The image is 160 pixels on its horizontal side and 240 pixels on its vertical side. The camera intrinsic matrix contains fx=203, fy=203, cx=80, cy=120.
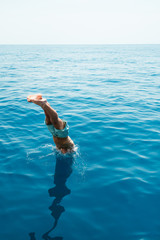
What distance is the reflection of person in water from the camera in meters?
6.12

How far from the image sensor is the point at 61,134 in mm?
8680

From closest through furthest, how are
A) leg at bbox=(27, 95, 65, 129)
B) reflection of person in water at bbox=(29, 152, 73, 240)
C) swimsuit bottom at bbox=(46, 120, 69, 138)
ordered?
reflection of person in water at bbox=(29, 152, 73, 240) < leg at bbox=(27, 95, 65, 129) < swimsuit bottom at bbox=(46, 120, 69, 138)

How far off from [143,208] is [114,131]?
584 centimetres

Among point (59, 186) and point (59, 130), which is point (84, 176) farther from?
point (59, 130)

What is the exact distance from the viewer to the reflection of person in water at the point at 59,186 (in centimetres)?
612

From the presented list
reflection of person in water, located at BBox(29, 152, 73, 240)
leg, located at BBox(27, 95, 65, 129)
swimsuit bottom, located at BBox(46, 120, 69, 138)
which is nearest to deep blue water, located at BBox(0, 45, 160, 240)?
reflection of person in water, located at BBox(29, 152, 73, 240)

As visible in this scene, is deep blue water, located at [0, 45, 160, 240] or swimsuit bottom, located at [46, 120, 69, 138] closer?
deep blue water, located at [0, 45, 160, 240]

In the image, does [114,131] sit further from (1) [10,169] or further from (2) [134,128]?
(1) [10,169]

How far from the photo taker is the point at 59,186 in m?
7.51

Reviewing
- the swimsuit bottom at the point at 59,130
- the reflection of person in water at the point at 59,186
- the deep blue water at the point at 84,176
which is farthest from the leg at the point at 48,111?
the deep blue water at the point at 84,176

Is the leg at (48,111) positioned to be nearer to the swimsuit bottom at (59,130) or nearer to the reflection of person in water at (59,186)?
the swimsuit bottom at (59,130)

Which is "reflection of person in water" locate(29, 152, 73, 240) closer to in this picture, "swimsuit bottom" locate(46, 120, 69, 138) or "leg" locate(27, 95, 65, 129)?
"swimsuit bottom" locate(46, 120, 69, 138)

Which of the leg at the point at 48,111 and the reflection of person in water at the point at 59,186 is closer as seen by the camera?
the reflection of person in water at the point at 59,186

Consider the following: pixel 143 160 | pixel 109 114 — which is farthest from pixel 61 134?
pixel 109 114
